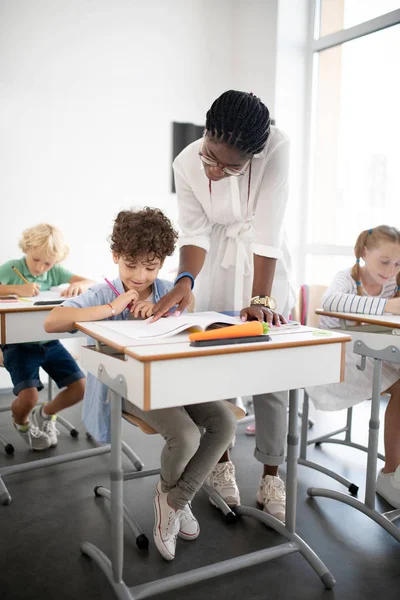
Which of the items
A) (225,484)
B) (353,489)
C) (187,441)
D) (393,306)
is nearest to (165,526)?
(187,441)

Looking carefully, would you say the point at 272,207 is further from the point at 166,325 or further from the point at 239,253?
the point at 166,325

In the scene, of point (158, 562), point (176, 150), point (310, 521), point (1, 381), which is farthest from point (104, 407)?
point (176, 150)

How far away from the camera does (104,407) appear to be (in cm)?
174

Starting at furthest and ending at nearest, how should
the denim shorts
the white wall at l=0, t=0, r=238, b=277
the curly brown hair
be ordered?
the white wall at l=0, t=0, r=238, b=277, the denim shorts, the curly brown hair

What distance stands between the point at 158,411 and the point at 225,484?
2.11 ft

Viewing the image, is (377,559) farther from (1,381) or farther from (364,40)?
(364,40)

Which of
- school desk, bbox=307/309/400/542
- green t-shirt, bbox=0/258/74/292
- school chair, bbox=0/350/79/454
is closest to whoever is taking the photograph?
school desk, bbox=307/309/400/542

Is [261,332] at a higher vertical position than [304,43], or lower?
lower

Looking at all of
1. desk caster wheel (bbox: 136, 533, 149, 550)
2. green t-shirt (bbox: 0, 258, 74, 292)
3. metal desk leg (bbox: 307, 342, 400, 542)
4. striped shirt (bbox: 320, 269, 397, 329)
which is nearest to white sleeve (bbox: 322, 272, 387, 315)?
striped shirt (bbox: 320, 269, 397, 329)

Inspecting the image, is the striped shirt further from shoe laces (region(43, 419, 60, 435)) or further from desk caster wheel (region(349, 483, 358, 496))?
shoe laces (region(43, 419, 60, 435))

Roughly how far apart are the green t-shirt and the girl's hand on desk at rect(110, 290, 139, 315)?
1309mm

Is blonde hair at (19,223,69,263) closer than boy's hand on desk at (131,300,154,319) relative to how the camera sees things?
No

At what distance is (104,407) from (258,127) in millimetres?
939

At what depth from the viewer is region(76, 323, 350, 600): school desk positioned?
1237 mm
